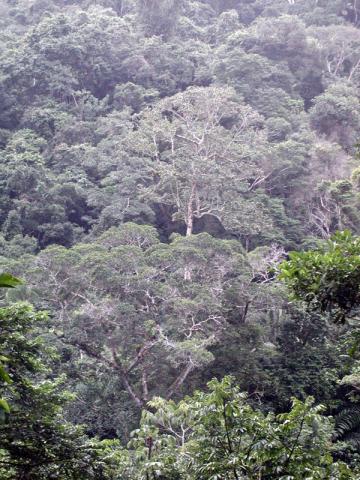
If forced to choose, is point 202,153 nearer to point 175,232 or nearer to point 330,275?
point 175,232

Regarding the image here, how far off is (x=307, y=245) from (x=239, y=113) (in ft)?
17.1

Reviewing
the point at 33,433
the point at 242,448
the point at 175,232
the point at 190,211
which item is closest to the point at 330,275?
the point at 242,448

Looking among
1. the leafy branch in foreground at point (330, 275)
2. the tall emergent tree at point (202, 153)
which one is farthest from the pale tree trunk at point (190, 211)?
the leafy branch in foreground at point (330, 275)

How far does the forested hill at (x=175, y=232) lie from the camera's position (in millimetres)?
4223

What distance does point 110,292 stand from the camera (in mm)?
10266

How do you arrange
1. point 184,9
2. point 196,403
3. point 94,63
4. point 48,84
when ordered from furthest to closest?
point 184,9, point 94,63, point 48,84, point 196,403

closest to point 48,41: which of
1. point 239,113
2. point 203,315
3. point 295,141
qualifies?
point 239,113

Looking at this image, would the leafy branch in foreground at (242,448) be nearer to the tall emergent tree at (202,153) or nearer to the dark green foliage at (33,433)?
the dark green foliage at (33,433)

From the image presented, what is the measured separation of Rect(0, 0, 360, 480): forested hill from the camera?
13.9 feet

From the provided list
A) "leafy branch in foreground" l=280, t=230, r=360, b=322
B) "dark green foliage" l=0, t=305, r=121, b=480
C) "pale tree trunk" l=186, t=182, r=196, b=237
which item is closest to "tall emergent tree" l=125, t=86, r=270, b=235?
"pale tree trunk" l=186, t=182, r=196, b=237

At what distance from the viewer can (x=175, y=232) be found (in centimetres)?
1561

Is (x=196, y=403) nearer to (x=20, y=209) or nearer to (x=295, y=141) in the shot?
(x=20, y=209)

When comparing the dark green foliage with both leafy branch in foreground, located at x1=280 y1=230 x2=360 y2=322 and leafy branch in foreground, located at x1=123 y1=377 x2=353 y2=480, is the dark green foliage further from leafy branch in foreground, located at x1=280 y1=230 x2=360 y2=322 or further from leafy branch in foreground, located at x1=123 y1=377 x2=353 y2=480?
leafy branch in foreground, located at x1=280 y1=230 x2=360 y2=322

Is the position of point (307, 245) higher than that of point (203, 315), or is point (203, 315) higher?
point (203, 315)
